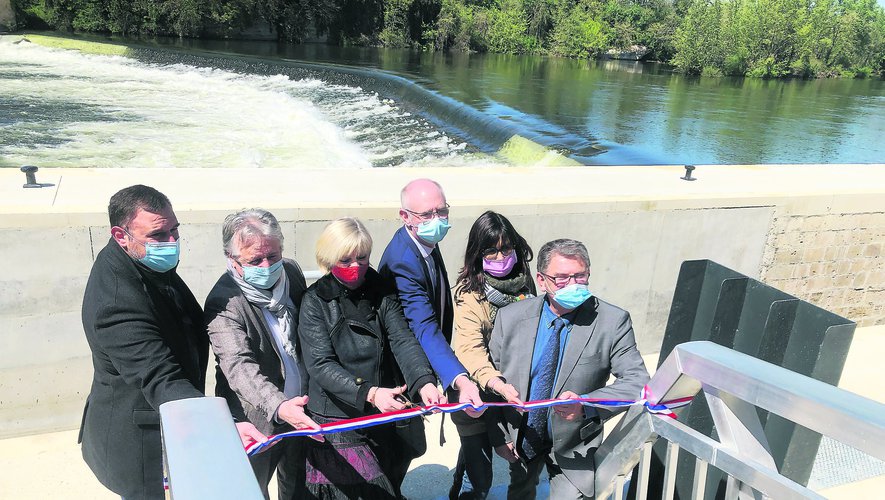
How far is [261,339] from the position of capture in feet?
7.93

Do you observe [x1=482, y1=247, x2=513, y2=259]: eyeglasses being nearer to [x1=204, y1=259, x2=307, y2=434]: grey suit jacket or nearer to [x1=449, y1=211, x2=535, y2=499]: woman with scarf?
[x1=449, y1=211, x2=535, y2=499]: woman with scarf

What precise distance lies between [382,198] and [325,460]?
2.47 metres

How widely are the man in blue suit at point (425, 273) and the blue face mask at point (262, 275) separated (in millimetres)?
534

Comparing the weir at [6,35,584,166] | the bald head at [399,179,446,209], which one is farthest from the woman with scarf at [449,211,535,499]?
the weir at [6,35,584,166]

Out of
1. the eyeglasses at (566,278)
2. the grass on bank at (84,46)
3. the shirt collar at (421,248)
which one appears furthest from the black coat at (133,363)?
the grass on bank at (84,46)

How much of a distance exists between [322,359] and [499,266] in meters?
0.96

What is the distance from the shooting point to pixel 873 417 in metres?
1.25

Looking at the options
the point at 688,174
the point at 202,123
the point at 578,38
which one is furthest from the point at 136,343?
the point at 578,38

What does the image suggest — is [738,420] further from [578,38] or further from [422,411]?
[578,38]

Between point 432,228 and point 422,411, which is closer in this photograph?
point 422,411

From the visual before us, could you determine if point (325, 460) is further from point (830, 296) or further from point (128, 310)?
point (830, 296)

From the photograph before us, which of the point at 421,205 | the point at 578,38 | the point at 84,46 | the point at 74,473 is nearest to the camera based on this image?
the point at 421,205

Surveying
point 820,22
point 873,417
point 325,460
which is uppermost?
point 820,22

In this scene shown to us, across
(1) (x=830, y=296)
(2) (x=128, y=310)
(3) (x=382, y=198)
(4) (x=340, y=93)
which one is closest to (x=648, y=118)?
(4) (x=340, y=93)
